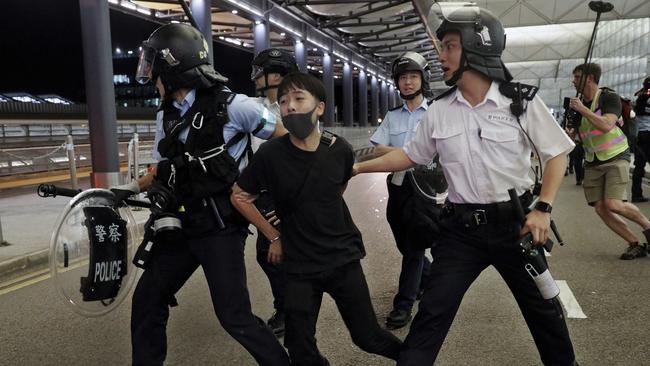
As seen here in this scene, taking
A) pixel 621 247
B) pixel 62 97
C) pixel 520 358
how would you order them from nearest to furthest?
pixel 520 358 → pixel 621 247 → pixel 62 97

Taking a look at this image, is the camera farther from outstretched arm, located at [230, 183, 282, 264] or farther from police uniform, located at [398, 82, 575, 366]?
outstretched arm, located at [230, 183, 282, 264]

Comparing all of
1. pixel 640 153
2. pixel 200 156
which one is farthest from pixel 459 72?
pixel 640 153

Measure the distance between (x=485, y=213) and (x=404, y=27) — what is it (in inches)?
1091

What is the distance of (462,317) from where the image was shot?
161 inches

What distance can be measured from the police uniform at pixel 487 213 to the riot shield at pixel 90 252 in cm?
150

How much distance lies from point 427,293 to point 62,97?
44.4 meters

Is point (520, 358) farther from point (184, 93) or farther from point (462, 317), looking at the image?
point (184, 93)

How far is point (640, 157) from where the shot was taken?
9547mm

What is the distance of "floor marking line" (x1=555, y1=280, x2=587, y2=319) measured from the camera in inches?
160

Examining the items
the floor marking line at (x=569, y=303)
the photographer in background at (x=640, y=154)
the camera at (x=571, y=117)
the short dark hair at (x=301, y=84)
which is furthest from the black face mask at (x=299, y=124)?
the photographer in background at (x=640, y=154)

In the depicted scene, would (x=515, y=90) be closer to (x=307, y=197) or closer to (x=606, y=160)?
(x=307, y=197)

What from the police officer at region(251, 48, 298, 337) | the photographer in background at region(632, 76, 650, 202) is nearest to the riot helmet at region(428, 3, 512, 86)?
the police officer at region(251, 48, 298, 337)

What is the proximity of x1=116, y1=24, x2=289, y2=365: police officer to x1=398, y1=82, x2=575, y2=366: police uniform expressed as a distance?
0.83m

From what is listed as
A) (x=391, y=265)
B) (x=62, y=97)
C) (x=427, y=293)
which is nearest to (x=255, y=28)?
(x=391, y=265)
